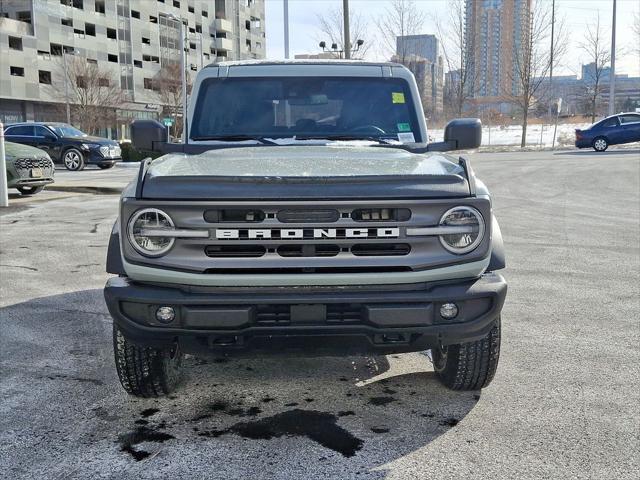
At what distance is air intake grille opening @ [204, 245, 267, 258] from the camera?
2.95m

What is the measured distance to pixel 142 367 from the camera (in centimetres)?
342

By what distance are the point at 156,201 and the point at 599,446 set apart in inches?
92.4

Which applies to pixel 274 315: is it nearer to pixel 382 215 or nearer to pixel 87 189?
pixel 382 215

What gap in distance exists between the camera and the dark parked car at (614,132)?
2861cm

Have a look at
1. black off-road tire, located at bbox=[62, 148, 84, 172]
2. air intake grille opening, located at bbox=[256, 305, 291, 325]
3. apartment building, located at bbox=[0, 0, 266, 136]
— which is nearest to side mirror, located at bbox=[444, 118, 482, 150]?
air intake grille opening, located at bbox=[256, 305, 291, 325]

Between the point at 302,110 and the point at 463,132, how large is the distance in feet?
3.65

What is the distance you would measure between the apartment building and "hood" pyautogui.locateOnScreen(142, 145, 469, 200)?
52.0 metres

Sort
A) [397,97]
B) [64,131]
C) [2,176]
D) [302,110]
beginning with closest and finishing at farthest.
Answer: [302,110], [397,97], [2,176], [64,131]

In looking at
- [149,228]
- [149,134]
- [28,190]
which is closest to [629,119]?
[28,190]

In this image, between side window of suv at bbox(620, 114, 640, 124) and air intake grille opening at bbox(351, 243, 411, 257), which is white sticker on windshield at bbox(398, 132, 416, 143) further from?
side window of suv at bbox(620, 114, 640, 124)

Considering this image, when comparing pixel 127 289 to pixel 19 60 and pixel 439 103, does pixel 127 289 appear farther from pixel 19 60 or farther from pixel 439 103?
pixel 439 103

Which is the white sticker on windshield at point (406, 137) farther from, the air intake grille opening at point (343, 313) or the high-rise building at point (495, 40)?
the high-rise building at point (495, 40)

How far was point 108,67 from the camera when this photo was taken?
62.6 meters

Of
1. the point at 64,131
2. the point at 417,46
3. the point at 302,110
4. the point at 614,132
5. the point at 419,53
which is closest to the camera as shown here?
the point at 302,110
